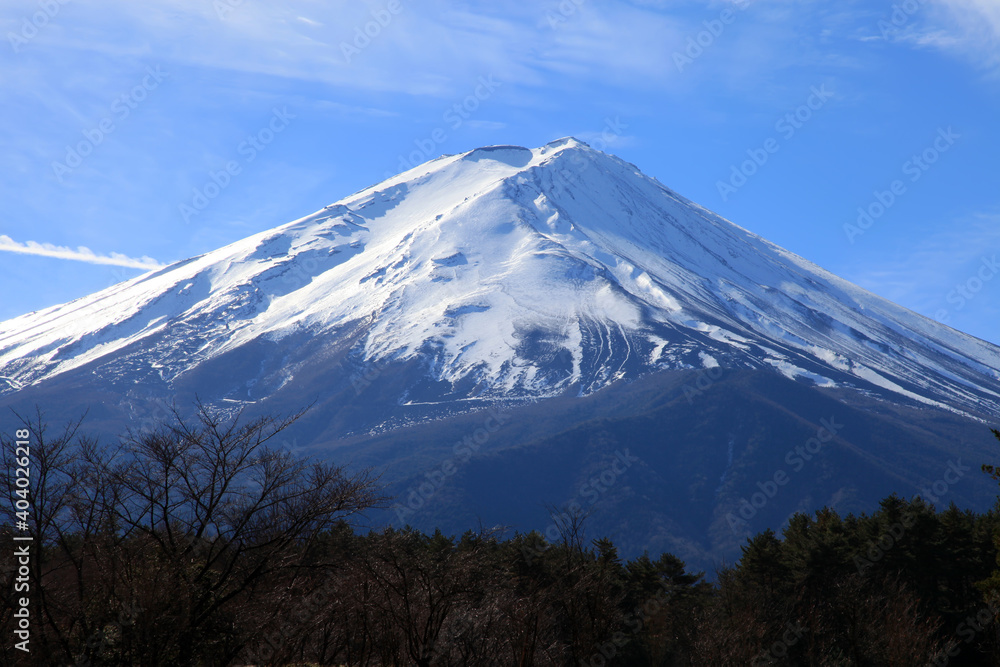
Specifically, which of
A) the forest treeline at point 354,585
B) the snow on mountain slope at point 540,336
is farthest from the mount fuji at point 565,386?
the forest treeline at point 354,585

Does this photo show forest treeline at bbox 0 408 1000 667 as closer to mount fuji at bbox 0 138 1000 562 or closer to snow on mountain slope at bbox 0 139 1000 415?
mount fuji at bbox 0 138 1000 562

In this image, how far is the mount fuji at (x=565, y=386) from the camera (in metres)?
132

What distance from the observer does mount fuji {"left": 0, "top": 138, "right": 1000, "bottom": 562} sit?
433 ft

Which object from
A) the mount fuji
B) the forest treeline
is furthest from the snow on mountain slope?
the forest treeline

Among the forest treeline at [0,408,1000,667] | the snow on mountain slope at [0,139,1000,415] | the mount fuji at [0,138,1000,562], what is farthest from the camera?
the snow on mountain slope at [0,139,1000,415]

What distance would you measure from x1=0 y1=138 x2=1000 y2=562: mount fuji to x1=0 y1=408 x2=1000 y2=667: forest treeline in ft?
301

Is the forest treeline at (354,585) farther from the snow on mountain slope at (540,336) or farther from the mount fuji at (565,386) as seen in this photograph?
the snow on mountain slope at (540,336)

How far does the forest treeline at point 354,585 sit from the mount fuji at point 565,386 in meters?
91.8

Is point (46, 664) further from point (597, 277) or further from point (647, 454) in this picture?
point (597, 277)

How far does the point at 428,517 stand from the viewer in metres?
118

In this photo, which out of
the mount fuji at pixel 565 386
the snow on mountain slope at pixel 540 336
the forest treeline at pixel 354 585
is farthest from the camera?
the snow on mountain slope at pixel 540 336

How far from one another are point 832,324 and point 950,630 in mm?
185381

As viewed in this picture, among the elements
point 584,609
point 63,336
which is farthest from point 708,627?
point 63,336

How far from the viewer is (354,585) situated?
15203mm
